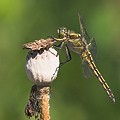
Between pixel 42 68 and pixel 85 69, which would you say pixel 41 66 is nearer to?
pixel 42 68

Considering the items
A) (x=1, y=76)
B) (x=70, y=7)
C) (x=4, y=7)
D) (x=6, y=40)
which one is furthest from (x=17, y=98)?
(x=70, y=7)

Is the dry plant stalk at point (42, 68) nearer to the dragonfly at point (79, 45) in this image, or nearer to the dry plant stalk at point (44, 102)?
the dry plant stalk at point (44, 102)

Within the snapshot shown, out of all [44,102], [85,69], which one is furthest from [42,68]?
[85,69]

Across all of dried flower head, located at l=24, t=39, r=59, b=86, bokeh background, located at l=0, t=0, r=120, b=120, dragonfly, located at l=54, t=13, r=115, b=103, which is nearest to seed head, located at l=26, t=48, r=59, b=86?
dried flower head, located at l=24, t=39, r=59, b=86

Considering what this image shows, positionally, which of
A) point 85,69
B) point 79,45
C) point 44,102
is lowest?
point 44,102

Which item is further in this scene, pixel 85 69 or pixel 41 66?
pixel 85 69

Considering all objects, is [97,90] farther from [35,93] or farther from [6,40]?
[35,93]

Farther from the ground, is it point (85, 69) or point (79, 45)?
point (79, 45)

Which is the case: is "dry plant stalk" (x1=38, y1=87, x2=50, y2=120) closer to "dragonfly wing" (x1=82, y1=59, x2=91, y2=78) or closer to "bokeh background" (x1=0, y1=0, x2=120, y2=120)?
"dragonfly wing" (x1=82, y1=59, x2=91, y2=78)

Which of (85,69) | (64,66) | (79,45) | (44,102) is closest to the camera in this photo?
(44,102)
